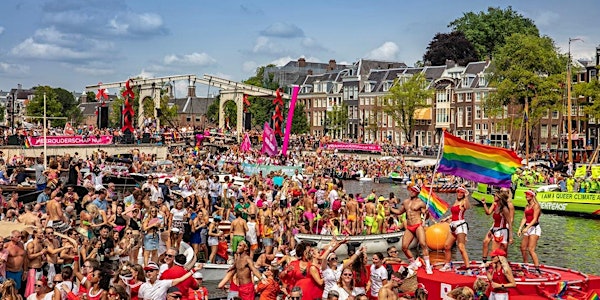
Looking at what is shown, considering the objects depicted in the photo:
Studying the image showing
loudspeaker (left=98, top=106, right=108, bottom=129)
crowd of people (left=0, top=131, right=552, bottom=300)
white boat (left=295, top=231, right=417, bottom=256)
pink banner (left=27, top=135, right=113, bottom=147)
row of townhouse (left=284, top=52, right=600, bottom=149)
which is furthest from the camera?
row of townhouse (left=284, top=52, right=600, bottom=149)

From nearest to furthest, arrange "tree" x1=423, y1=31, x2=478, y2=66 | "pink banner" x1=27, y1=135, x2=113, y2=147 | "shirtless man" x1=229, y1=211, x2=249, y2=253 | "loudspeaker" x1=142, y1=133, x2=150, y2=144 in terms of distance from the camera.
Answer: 1. "shirtless man" x1=229, y1=211, x2=249, y2=253
2. "pink banner" x1=27, y1=135, x2=113, y2=147
3. "loudspeaker" x1=142, y1=133, x2=150, y2=144
4. "tree" x1=423, y1=31, x2=478, y2=66

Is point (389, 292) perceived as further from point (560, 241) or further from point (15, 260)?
point (560, 241)

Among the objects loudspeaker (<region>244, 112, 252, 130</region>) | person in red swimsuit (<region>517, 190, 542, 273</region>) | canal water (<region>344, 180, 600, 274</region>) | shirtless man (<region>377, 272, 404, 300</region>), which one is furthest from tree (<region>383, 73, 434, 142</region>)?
shirtless man (<region>377, 272, 404, 300</region>)

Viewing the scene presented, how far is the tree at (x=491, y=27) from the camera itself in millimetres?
115125

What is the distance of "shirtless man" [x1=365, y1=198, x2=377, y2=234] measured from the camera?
27141 millimetres

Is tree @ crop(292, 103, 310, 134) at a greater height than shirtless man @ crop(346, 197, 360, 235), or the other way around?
tree @ crop(292, 103, 310, 134)

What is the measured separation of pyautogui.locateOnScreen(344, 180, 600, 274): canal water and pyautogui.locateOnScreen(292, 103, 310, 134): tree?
70.4 m

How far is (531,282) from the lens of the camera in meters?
15.8

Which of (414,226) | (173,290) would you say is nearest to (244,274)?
(173,290)

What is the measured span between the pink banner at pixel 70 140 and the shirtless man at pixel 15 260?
41672mm

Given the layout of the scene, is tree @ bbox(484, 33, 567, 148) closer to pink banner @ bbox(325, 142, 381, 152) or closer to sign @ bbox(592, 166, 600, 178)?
pink banner @ bbox(325, 142, 381, 152)

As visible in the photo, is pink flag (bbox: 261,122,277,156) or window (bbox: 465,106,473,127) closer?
pink flag (bbox: 261,122,277,156)

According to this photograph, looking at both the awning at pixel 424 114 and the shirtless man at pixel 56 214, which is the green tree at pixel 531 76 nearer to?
the awning at pixel 424 114

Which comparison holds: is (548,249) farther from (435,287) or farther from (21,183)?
(21,183)
